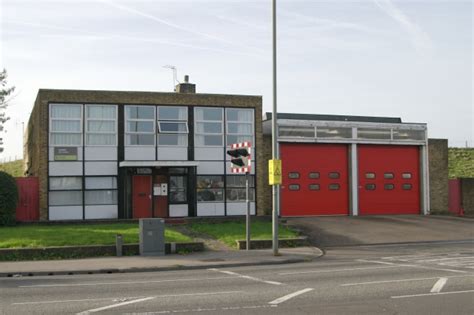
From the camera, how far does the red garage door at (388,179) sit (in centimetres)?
3353

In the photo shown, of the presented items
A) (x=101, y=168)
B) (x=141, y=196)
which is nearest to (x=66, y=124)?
(x=101, y=168)

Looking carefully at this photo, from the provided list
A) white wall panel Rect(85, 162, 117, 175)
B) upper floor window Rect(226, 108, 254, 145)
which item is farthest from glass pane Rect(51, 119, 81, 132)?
upper floor window Rect(226, 108, 254, 145)

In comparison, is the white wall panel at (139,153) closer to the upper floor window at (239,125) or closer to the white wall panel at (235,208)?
the upper floor window at (239,125)

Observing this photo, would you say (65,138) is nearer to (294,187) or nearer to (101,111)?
(101,111)

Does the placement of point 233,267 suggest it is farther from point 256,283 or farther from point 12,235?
point 12,235

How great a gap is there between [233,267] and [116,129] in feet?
44.4

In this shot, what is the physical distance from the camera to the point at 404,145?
34.8 meters

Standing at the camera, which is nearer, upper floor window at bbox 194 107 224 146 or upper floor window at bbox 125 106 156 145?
upper floor window at bbox 125 106 156 145

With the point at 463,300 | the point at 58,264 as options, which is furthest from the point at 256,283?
the point at 58,264

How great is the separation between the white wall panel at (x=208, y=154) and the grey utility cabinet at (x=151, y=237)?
33.8 feet

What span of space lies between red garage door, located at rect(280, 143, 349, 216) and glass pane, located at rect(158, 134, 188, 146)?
5.45m

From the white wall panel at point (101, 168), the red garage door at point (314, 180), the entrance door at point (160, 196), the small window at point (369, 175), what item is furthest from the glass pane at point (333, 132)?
the white wall panel at point (101, 168)

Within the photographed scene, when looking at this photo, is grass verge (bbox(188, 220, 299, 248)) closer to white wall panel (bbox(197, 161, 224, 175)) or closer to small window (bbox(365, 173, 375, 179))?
white wall panel (bbox(197, 161, 224, 175))

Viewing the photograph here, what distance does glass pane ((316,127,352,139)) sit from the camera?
107 ft
